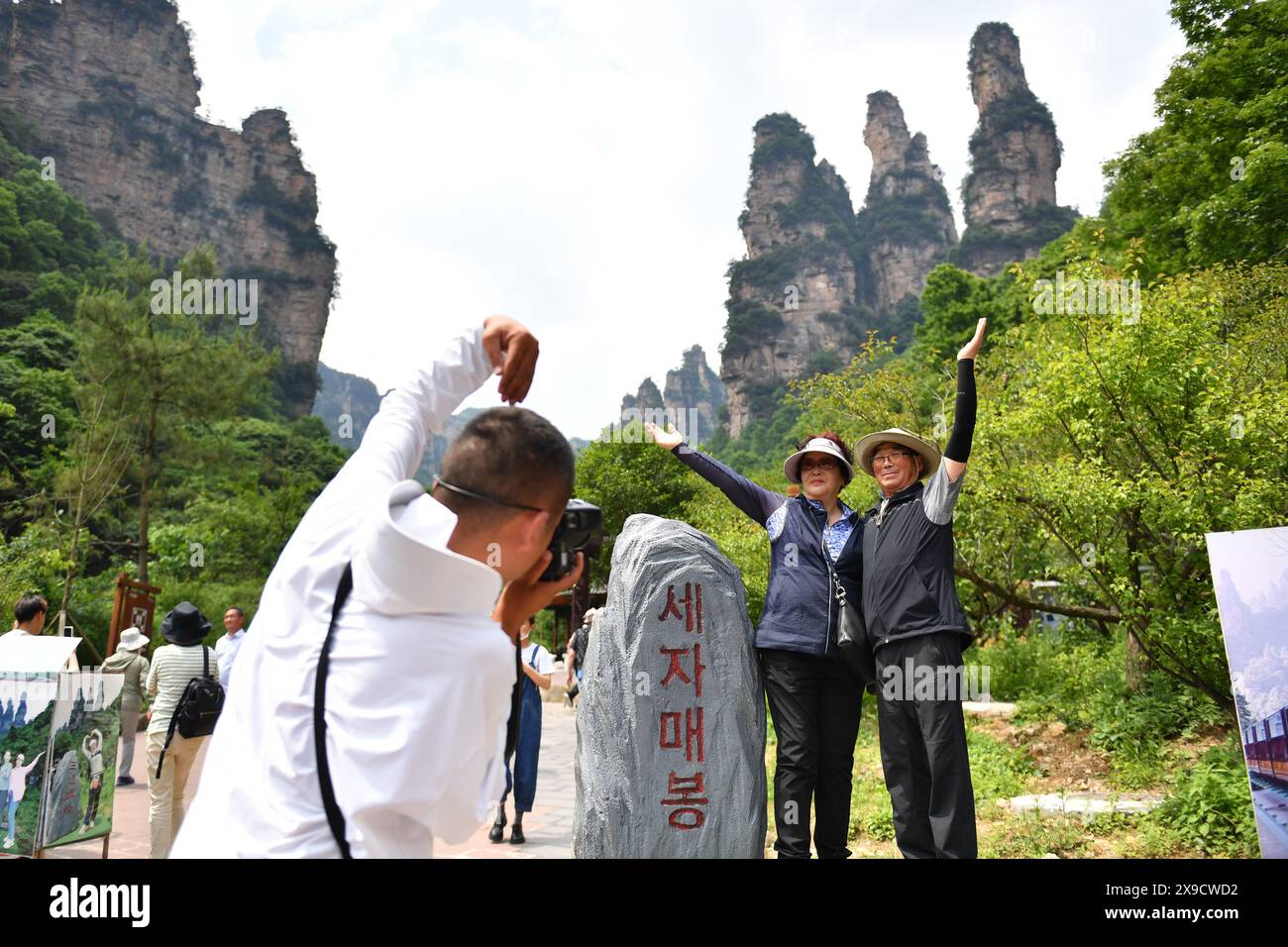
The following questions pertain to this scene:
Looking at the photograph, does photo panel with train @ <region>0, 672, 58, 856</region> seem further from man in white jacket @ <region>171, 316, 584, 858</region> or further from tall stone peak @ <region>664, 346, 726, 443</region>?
tall stone peak @ <region>664, 346, 726, 443</region>

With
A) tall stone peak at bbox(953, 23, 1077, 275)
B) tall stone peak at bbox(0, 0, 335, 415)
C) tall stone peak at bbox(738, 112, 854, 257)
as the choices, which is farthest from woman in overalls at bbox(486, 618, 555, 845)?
tall stone peak at bbox(738, 112, 854, 257)

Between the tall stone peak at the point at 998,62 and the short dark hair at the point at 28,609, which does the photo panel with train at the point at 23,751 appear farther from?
the tall stone peak at the point at 998,62

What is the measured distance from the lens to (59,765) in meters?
4.04

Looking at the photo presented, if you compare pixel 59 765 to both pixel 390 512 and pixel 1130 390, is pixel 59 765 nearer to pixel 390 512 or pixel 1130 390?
pixel 390 512

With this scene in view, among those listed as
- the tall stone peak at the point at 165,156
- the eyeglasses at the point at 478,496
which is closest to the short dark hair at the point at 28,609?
the eyeglasses at the point at 478,496

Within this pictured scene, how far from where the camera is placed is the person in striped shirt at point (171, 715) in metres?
4.88

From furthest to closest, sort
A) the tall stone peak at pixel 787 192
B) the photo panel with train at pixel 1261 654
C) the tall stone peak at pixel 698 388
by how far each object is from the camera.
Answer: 1. the tall stone peak at pixel 698 388
2. the tall stone peak at pixel 787 192
3. the photo panel with train at pixel 1261 654

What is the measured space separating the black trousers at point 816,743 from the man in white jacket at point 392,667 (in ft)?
8.34

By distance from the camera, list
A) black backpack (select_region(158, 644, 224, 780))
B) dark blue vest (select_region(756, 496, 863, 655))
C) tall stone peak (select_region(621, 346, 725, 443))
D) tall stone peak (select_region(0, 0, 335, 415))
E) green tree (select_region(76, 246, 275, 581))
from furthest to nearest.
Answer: tall stone peak (select_region(621, 346, 725, 443)) < tall stone peak (select_region(0, 0, 335, 415)) < green tree (select_region(76, 246, 275, 581)) < black backpack (select_region(158, 644, 224, 780)) < dark blue vest (select_region(756, 496, 863, 655))

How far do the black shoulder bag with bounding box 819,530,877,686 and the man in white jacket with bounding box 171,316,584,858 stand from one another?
8.19 feet

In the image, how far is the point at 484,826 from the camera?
422 centimetres

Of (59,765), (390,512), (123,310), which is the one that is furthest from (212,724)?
(123,310)

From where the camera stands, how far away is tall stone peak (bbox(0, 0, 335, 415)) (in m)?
50.2
